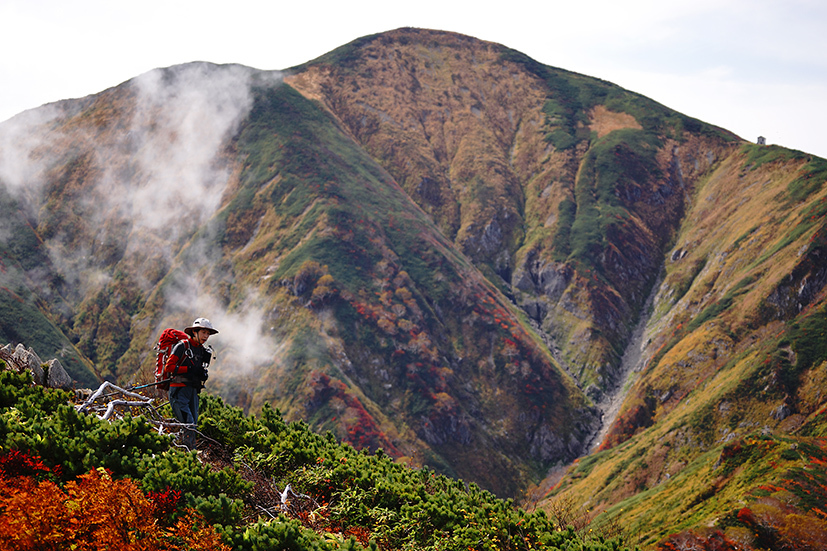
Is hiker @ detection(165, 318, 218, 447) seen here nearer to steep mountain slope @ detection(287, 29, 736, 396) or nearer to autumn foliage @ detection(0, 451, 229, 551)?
autumn foliage @ detection(0, 451, 229, 551)

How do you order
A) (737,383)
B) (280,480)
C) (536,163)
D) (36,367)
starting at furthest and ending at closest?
(536,163) < (737,383) < (36,367) < (280,480)

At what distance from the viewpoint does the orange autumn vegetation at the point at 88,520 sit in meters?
6.73

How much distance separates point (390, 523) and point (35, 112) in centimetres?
17735

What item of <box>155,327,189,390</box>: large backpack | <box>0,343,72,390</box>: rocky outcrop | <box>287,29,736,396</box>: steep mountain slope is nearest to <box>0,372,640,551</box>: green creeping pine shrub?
<box>155,327,189,390</box>: large backpack

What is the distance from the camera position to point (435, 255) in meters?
114

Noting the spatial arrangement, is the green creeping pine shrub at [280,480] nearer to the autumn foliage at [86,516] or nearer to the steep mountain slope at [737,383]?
the autumn foliage at [86,516]

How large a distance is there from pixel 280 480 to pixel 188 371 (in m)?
3.31

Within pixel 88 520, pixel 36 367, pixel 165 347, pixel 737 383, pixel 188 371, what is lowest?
pixel 737 383

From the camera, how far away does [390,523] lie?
11.7 meters

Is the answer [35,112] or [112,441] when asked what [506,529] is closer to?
[112,441]

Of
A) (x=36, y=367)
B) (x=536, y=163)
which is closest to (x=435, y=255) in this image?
(x=536, y=163)

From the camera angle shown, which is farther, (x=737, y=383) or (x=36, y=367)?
(x=737, y=383)

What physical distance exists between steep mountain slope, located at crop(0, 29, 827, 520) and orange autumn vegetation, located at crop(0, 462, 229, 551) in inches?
2750

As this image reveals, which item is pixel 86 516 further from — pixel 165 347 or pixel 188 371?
pixel 165 347
